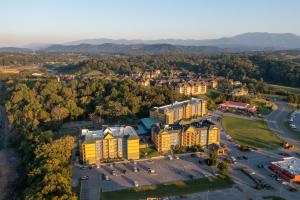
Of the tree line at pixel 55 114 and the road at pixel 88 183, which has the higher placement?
the tree line at pixel 55 114

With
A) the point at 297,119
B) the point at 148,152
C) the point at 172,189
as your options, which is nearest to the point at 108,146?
the point at 148,152

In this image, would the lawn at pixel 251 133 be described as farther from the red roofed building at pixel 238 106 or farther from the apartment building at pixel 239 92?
the apartment building at pixel 239 92

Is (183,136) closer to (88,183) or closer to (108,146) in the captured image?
(108,146)

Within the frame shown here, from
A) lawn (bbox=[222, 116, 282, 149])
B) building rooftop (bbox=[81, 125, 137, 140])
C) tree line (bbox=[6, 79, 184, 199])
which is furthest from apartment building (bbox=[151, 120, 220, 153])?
tree line (bbox=[6, 79, 184, 199])

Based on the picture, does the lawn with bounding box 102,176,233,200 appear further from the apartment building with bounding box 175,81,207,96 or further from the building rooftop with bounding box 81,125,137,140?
the apartment building with bounding box 175,81,207,96

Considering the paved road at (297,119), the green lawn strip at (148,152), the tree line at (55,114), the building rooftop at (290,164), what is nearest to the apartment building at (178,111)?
the tree line at (55,114)

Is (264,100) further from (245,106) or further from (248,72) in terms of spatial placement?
(248,72)
